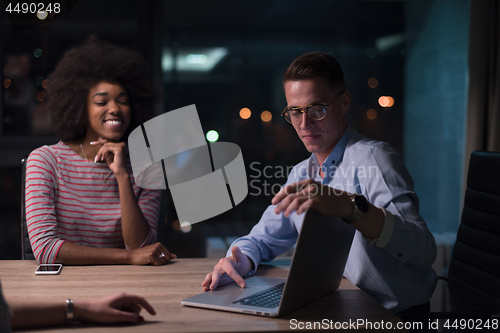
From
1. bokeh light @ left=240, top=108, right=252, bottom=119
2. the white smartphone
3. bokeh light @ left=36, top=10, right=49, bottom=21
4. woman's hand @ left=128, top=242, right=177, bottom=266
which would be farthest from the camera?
bokeh light @ left=240, top=108, right=252, bottom=119

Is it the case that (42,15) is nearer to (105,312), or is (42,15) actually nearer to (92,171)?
(92,171)

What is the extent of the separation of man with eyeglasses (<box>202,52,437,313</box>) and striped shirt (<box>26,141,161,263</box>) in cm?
66

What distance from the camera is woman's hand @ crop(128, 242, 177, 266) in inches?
60.6

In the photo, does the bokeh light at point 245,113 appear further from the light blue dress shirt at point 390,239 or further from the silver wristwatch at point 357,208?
the silver wristwatch at point 357,208

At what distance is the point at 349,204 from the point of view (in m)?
1.08

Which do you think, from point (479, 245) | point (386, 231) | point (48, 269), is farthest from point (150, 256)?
point (479, 245)

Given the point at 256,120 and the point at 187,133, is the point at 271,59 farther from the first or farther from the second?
the point at 187,133

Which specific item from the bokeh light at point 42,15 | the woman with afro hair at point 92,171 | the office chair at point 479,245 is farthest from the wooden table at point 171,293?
the bokeh light at point 42,15

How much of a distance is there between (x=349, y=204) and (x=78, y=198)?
132 cm

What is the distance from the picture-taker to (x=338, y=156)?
1558mm

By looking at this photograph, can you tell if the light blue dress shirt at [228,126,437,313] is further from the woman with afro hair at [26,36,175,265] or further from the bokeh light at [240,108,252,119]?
the bokeh light at [240,108,252,119]

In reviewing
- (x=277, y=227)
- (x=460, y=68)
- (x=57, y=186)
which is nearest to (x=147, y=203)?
(x=57, y=186)

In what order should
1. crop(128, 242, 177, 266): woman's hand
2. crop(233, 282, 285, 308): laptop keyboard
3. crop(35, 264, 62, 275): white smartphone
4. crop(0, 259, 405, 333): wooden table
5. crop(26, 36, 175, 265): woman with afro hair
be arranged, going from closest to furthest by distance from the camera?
1. crop(0, 259, 405, 333): wooden table
2. crop(233, 282, 285, 308): laptop keyboard
3. crop(35, 264, 62, 275): white smartphone
4. crop(128, 242, 177, 266): woman's hand
5. crop(26, 36, 175, 265): woman with afro hair

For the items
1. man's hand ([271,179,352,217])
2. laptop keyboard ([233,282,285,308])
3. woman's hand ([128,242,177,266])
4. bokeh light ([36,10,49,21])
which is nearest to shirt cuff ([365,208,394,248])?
man's hand ([271,179,352,217])
